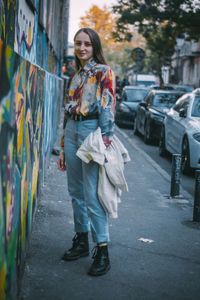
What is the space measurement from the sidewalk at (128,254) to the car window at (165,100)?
24.8 ft

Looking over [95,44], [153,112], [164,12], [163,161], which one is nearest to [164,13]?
[164,12]

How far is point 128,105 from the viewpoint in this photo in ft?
61.3

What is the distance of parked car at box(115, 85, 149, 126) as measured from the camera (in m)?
18.6

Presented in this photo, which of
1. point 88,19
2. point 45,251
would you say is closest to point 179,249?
point 45,251

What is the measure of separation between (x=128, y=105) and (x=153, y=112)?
192 inches

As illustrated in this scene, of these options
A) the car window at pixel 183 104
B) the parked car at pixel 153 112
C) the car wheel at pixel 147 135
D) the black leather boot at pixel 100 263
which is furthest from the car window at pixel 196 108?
the black leather boot at pixel 100 263

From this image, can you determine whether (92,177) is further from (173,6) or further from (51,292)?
(173,6)

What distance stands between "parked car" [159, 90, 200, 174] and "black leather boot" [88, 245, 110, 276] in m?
5.02

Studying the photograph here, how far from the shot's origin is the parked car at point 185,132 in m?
8.78

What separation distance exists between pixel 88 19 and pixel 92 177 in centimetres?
5969

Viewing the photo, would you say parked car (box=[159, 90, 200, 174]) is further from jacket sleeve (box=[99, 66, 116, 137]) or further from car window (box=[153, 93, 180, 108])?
jacket sleeve (box=[99, 66, 116, 137])

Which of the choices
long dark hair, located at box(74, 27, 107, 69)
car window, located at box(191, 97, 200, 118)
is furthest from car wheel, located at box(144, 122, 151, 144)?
long dark hair, located at box(74, 27, 107, 69)

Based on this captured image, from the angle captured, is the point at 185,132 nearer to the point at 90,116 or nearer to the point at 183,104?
the point at 183,104

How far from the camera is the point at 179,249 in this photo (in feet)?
15.8
